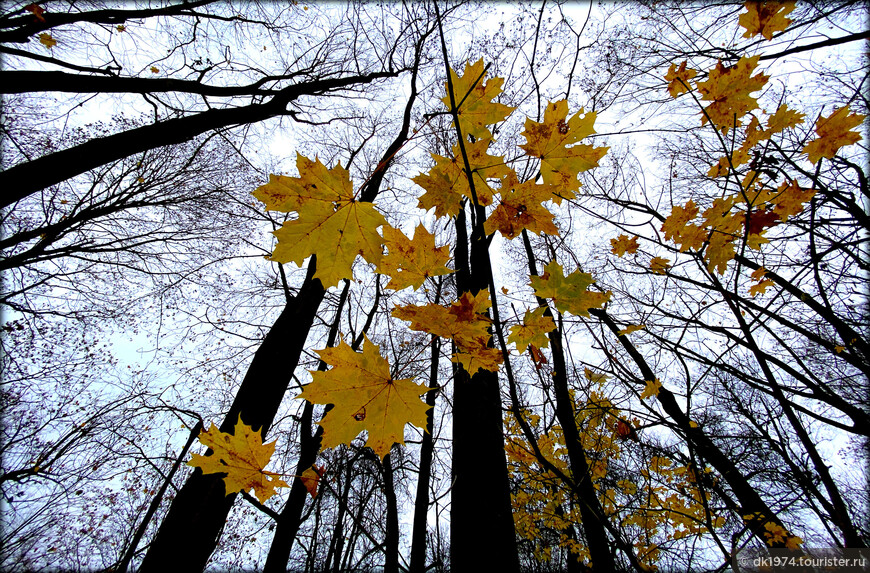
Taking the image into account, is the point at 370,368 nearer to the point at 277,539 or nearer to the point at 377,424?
the point at 377,424

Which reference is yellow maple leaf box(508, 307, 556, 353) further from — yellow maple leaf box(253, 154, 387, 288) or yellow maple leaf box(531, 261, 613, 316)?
yellow maple leaf box(253, 154, 387, 288)

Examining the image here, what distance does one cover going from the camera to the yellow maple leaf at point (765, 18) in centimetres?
157

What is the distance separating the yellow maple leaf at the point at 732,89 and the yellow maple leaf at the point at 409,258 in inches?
63.0

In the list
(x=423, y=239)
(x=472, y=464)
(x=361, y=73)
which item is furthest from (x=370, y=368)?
(x=361, y=73)

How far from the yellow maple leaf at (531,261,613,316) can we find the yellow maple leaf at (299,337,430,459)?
570 millimetres

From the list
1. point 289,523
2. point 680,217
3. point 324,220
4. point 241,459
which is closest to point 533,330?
point 324,220

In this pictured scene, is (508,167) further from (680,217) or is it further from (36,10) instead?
(36,10)

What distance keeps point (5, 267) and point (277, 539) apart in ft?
17.6

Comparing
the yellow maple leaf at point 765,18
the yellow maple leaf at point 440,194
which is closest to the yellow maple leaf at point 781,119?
the yellow maple leaf at point 765,18

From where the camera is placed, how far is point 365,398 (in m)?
1.05

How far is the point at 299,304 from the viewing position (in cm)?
308

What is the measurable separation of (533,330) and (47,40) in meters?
6.16

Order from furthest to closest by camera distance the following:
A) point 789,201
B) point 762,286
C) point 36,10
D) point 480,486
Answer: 1. point 36,10
2. point 762,286
3. point 789,201
4. point 480,486

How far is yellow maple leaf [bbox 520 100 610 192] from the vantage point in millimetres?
1192
